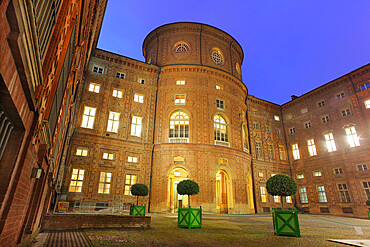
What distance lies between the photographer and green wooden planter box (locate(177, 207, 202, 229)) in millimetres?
9711

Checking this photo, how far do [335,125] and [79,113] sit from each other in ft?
97.4

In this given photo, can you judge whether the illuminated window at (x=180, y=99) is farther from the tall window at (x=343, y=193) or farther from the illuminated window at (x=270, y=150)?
the tall window at (x=343, y=193)

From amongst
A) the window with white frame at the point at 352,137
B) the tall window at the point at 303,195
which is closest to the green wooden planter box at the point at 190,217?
the window with white frame at the point at 352,137

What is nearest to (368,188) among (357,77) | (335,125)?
(335,125)

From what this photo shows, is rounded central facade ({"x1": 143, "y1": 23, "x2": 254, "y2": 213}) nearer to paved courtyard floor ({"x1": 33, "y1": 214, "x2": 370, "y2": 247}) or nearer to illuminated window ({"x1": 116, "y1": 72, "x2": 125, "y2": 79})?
illuminated window ({"x1": 116, "y1": 72, "x2": 125, "y2": 79})

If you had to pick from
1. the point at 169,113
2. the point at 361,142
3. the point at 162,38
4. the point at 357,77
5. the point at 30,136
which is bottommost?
the point at 30,136

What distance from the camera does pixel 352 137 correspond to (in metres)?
25.1

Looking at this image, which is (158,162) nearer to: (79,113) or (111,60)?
(79,113)

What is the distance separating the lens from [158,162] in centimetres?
2172

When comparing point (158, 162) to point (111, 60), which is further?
point (111, 60)

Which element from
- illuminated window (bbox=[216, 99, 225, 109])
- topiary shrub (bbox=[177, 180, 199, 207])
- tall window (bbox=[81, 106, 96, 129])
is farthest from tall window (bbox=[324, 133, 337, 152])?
tall window (bbox=[81, 106, 96, 129])

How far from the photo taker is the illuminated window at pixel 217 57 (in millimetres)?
27156

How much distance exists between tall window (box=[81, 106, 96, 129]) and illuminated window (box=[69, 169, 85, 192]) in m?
4.30

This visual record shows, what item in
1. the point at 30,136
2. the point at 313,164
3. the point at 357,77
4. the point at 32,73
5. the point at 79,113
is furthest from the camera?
the point at 313,164
